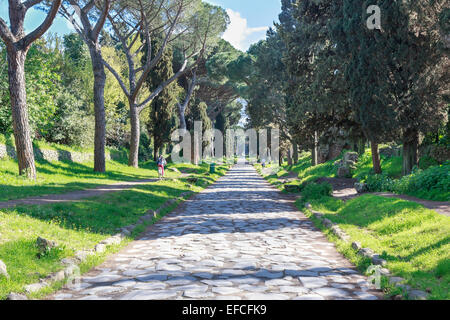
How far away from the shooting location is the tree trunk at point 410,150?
48.2 ft

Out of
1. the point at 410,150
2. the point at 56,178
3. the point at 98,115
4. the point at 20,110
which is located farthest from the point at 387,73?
the point at 98,115

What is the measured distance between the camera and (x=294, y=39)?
19625 millimetres

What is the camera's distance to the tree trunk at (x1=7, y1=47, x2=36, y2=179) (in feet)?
48.9

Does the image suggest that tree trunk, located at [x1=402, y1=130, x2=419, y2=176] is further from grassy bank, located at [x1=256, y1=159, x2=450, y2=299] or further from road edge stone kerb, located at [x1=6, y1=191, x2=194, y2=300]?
road edge stone kerb, located at [x1=6, y1=191, x2=194, y2=300]

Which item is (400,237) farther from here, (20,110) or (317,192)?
(20,110)

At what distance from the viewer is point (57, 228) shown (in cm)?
793

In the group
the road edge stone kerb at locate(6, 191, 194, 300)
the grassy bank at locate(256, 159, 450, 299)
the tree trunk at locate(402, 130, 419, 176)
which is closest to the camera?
the road edge stone kerb at locate(6, 191, 194, 300)

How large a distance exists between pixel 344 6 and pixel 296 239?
10664 mm

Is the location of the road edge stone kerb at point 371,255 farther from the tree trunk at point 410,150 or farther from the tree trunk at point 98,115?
the tree trunk at point 98,115

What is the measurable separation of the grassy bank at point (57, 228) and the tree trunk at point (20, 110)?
4309 mm

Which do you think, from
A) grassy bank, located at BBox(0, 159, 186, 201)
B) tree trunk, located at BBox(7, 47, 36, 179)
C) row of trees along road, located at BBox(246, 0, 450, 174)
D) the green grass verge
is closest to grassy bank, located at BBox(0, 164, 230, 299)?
grassy bank, located at BBox(0, 159, 186, 201)

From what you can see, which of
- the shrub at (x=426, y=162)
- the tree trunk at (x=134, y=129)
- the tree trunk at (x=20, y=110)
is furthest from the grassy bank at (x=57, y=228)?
the tree trunk at (x=134, y=129)

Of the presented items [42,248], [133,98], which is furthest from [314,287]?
[133,98]

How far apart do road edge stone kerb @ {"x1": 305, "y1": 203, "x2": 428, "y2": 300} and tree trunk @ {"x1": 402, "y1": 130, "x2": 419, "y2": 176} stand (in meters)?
5.73
